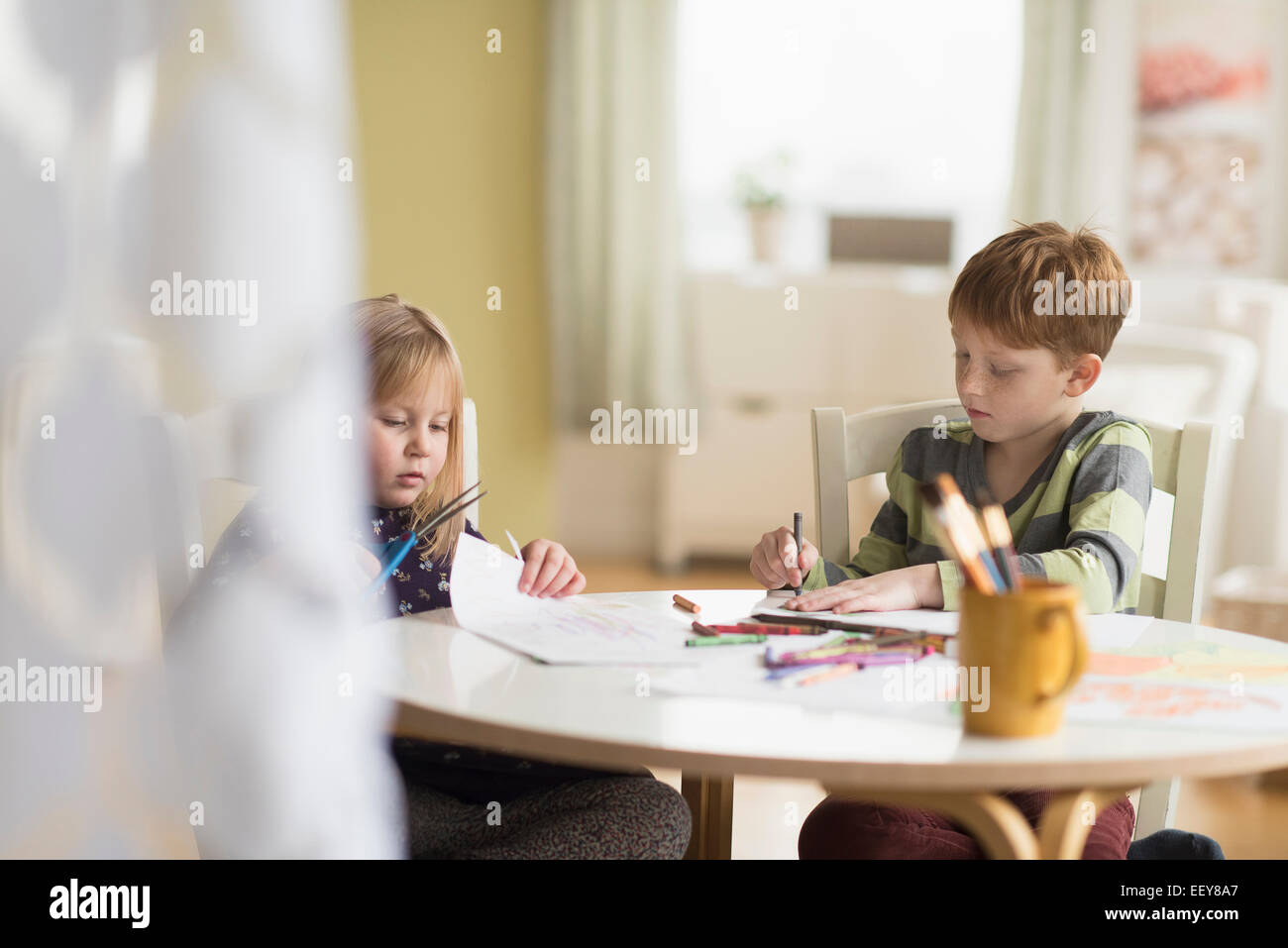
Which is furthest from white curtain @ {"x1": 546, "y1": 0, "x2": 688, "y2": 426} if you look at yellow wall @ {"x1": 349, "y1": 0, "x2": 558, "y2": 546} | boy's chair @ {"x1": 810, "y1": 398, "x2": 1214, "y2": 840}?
boy's chair @ {"x1": 810, "y1": 398, "x2": 1214, "y2": 840}

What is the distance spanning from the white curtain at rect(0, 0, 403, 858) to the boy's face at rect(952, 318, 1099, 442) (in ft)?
2.99

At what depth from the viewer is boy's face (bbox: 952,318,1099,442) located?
1139mm

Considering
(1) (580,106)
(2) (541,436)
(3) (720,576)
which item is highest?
(1) (580,106)

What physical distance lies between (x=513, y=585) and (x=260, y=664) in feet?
2.24

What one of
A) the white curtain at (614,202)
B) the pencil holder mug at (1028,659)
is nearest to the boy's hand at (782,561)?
the pencil holder mug at (1028,659)

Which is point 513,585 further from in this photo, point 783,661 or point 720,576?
point 720,576

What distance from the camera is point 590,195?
12.9 feet

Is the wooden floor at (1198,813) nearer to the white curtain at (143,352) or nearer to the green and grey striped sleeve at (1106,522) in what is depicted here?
the green and grey striped sleeve at (1106,522)

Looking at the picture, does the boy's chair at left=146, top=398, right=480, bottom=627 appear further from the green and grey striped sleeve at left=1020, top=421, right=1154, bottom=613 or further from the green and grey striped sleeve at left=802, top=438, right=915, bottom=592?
the green and grey striped sleeve at left=802, top=438, right=915, bottom=592

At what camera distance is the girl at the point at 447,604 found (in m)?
0.83

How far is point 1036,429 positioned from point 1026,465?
4 cm

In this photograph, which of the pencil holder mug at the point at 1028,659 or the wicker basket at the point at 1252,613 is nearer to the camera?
the pencil holder mug at the point at 1028,659

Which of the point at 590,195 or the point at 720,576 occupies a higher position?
the point at 590,195
